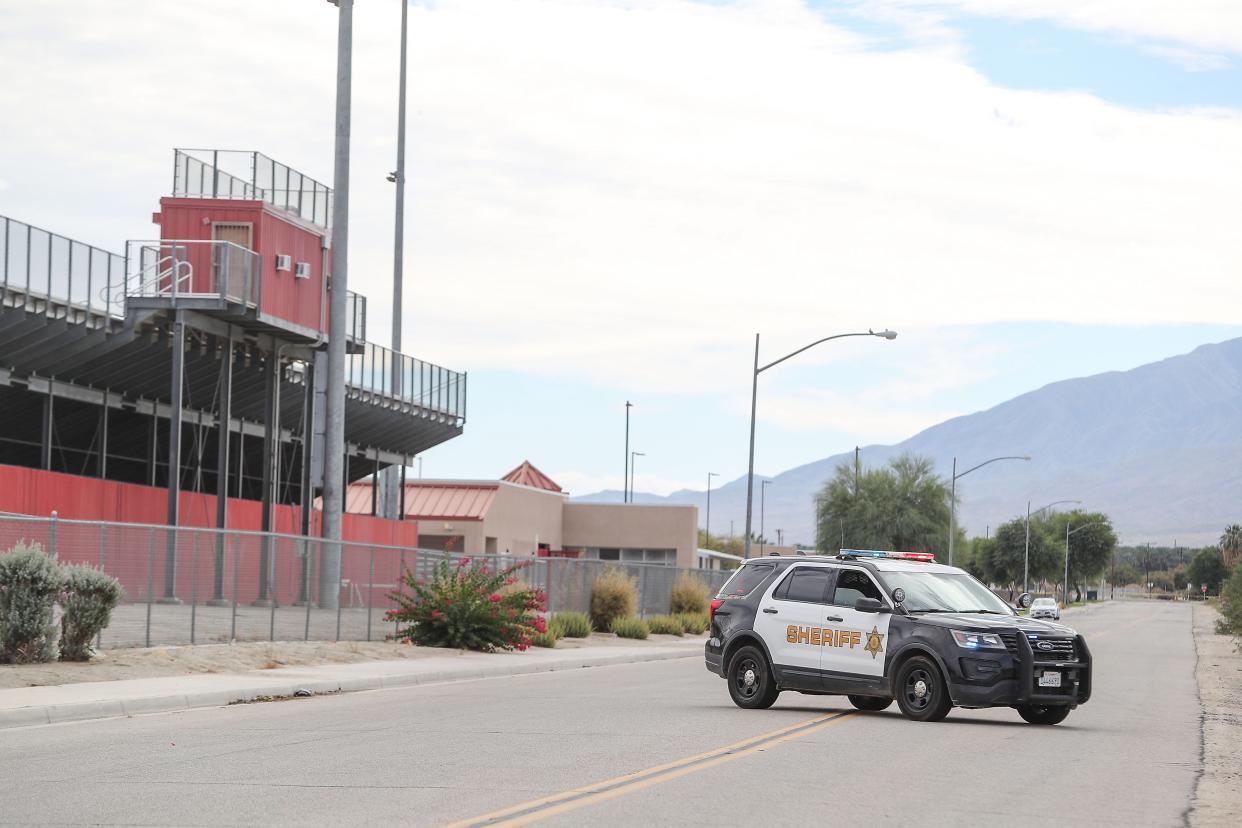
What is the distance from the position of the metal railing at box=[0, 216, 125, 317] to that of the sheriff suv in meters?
23.4

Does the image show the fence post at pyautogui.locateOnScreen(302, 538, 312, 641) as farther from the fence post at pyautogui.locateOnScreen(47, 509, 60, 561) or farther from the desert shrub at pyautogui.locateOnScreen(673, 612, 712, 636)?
the desert shrub at pyautogui.locateOnScreen(673, 612, 712, 636)

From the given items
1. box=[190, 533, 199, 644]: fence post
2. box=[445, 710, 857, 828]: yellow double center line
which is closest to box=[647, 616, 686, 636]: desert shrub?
box=[190, 533, 199, 644]: fence post

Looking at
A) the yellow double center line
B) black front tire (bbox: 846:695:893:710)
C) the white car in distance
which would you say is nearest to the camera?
the yellow double center line

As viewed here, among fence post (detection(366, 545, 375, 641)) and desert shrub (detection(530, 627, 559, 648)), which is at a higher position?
fence post (detection(366, 545, 375, 641))

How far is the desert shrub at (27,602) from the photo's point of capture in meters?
21.4

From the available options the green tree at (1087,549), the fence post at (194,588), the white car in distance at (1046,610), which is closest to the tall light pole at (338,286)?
the fence post at (194,588)

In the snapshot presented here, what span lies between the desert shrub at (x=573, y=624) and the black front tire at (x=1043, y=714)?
70.9 ft

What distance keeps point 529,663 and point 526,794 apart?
17962mm

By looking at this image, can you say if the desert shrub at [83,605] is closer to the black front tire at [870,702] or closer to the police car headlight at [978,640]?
the black front tire at [870,702]

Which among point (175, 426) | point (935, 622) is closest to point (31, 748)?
point (935, 622)

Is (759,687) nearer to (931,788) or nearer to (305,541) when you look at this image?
(931,788)

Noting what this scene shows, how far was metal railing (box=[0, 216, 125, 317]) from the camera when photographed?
38.0 metres

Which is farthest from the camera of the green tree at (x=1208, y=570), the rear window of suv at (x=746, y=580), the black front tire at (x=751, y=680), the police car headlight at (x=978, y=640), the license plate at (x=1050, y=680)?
the green tree at (x=1208, y=570)

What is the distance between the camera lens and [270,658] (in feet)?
86.8
